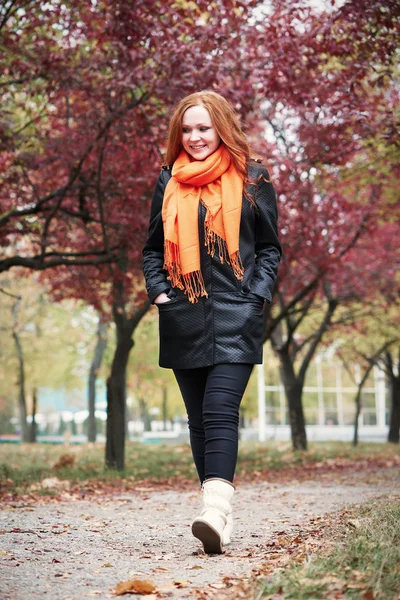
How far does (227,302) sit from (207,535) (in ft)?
3.66

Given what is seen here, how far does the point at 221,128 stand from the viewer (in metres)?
4.17

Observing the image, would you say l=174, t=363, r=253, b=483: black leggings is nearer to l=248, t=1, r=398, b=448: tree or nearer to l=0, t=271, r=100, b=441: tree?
l=248, t=1, r=398, b=448: tree

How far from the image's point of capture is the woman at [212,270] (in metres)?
3.98

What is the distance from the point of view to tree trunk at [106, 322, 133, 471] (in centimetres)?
1198

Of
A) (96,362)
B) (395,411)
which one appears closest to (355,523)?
(96,362)

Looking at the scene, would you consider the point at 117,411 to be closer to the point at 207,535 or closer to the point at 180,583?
the point at 207,535

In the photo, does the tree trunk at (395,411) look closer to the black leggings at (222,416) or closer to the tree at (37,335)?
the tree at (37,335)

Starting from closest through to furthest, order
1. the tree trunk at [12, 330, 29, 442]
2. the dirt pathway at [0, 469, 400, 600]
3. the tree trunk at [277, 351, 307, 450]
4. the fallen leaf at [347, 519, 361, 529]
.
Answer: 1. the dirt pathway at [0, 469, 400, 600]
2. the fallen leaf at [347, 519, 361, 529]
3. the tree trunk at [277, 351, 307, 450]
4. the tree trunk at [12, 330, 29, 442]

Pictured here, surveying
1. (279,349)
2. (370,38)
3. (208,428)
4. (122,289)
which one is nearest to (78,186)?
(122,289)

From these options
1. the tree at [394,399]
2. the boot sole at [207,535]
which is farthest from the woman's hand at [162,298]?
the tree at [394,399]

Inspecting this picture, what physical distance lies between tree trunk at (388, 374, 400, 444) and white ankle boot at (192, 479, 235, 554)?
21.5 m

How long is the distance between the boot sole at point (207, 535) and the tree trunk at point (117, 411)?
27.1 feet

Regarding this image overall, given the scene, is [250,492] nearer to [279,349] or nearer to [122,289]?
[122,289]

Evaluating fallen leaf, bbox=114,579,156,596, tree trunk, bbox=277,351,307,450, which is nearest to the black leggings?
fallen leaf, bbox=114,579,156,596
